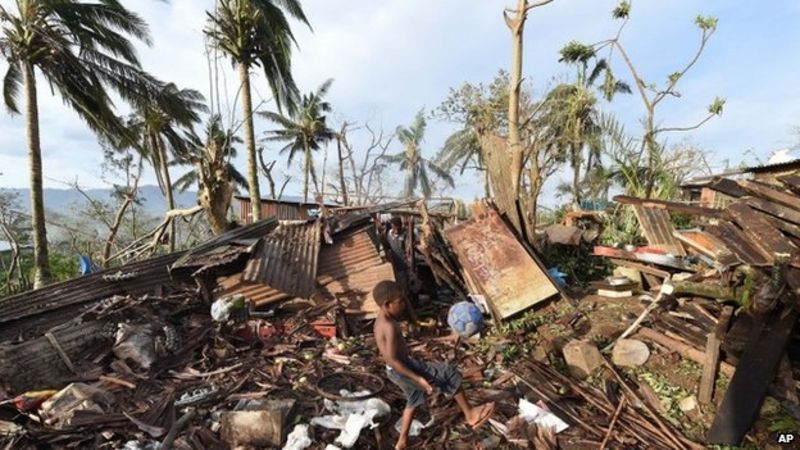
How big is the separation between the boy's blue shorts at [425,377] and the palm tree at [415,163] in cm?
2862

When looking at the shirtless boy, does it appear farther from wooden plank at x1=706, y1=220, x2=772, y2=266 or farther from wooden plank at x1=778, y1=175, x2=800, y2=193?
wooden plank at x1=778, y1=175, x2=800, y2=193

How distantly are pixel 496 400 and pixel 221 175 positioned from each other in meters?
6.91

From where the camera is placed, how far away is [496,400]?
423cm

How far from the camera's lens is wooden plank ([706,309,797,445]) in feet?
11.1

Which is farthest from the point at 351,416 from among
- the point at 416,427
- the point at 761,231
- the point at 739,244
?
the point at 761,231

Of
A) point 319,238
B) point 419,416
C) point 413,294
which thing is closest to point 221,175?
point 319,238

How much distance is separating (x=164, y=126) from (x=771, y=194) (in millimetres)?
21681

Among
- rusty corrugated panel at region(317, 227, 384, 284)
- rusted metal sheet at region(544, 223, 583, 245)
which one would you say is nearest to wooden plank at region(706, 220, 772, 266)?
rusted metal sheet at region(544, 223, 583, 245)

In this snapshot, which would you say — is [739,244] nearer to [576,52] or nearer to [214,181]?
[214,181]

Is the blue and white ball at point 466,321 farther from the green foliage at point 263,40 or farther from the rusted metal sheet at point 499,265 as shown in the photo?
the green foliage at point 263,40

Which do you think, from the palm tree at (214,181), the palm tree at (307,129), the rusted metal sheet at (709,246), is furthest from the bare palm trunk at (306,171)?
the rusted metal sheet at (709,246)

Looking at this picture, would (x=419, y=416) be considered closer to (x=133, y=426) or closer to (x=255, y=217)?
(x=133, y=426)

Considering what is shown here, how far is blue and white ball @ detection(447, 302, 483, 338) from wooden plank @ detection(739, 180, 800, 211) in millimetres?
3535

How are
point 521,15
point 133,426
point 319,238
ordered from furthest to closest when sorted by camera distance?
point 521,15
point 319,238
point 133,426
